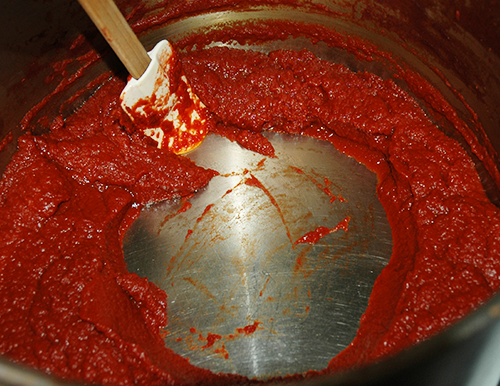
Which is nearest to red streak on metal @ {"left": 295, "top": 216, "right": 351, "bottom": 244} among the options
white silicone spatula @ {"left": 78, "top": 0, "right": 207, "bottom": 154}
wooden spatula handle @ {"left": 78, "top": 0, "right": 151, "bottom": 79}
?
white silicone spatula @ {"left": 78, "top": 0, "right": 207, "bottom": 154}

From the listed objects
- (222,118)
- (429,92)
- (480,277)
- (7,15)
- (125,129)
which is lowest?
(480,277)

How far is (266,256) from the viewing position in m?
2.77

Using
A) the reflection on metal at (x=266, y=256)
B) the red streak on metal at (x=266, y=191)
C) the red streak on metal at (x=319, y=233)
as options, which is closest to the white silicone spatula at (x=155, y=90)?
the reflection on metal at (x=266, y=256)

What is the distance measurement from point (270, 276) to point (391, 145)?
1401 mm

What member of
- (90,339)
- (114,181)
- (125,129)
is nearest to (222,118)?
(125,129)

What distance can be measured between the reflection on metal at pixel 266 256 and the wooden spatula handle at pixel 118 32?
2.89ft

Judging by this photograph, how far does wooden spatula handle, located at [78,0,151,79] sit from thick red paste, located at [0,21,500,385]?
56cm

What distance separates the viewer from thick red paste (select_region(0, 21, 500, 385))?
2289 millimetres

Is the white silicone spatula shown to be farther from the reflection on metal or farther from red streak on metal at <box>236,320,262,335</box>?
red streak on metal at <box>236,320,262,335</box>

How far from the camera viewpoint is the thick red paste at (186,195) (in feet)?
7.51

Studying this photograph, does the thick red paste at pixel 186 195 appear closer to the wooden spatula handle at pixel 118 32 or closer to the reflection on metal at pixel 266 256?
the reflection on metal at pixel 266 256

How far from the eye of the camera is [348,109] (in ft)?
10.7

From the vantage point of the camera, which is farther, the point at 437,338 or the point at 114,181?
the point at 114,181

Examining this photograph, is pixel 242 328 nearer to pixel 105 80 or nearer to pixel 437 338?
pixel 437 338
